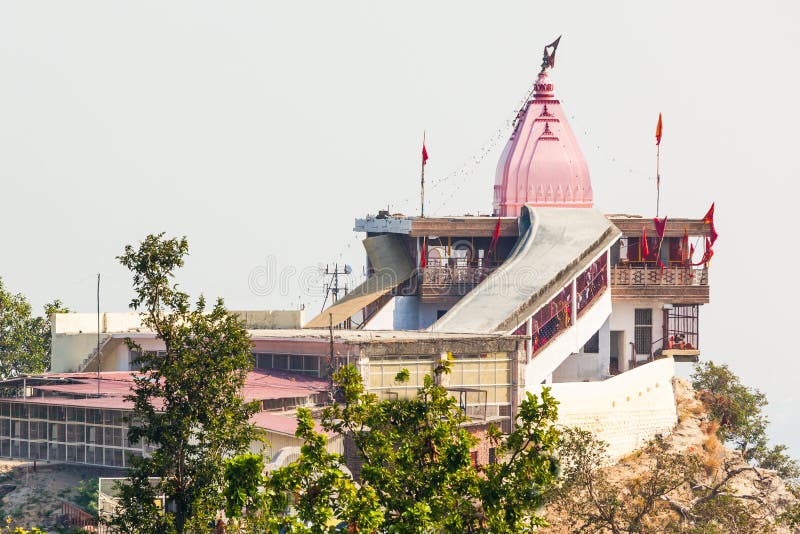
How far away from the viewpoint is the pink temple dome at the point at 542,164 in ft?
267

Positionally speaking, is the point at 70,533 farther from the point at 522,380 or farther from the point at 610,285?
the point at 610,285

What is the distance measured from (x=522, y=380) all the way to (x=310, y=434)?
104 ft

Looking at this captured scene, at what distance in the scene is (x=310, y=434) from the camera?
32.8 meters

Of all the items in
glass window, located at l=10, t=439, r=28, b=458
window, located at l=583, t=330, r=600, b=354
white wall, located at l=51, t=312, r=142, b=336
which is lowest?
glass window, located at l=10, t=439, r=28, b=458

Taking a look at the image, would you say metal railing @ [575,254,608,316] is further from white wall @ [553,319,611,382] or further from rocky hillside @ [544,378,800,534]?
rocky hillside @ [544,378,800,534]

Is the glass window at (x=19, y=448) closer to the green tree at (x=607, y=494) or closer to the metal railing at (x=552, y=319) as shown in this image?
the green tree at (x=607, y=494)

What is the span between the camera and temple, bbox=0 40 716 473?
197ft

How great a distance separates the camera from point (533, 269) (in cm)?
7244

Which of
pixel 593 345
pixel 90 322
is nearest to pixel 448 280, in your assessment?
pixel 593 345

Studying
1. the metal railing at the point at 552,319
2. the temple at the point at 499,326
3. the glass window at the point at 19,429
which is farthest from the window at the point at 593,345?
the glass window at the point at 19,429

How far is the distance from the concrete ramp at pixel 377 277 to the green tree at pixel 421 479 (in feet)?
138

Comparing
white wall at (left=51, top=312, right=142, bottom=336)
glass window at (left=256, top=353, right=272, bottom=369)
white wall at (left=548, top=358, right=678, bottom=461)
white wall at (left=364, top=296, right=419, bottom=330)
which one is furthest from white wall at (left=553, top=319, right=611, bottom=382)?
white wall at (left=51, top=312, right=142, bottom=336)

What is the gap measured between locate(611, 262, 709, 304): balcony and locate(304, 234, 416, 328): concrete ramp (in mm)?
10482

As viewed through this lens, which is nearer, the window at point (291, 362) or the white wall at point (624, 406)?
the window at point (291, 362)
